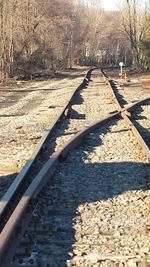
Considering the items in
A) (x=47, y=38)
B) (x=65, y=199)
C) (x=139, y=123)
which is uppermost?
(x=47, y=38)

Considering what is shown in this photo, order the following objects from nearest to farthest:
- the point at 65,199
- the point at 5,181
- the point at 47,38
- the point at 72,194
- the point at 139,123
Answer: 1. the point at 65,199
2. the point at 72,194
3. the point at 5,181
4. the point at 139,123
5. the point at 47,38

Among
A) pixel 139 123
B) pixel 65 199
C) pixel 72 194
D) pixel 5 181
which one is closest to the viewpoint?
pixel 65 199

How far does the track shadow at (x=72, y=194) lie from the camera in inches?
186

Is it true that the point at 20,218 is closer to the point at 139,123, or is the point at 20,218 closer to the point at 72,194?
the point at 72,194

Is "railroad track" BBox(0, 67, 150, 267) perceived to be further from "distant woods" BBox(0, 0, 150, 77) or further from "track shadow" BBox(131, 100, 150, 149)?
"distant woods" BBox(0, 0, 150, 77)

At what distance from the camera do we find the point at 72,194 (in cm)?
637

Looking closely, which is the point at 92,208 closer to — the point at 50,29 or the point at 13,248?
the point at 13,248

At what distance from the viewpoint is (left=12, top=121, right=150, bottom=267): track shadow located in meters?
4.72

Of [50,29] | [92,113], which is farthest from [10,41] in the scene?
[92,113]

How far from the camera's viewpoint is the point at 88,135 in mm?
10727

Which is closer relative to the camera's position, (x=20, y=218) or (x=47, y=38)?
(x=20, y=218)

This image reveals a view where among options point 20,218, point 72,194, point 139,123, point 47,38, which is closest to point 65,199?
point 72,194

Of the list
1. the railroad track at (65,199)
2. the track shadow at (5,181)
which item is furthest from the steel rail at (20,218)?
the track shadow at (5,181)

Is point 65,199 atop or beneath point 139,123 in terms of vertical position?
beneath
